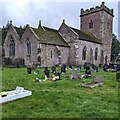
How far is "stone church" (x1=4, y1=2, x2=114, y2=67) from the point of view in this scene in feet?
105

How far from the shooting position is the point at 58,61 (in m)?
33.8

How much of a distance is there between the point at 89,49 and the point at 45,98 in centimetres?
→ 3105

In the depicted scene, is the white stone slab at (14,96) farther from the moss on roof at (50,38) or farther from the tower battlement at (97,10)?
the tower battlement at (97,10)

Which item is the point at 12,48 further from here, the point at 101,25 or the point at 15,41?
the point at 101,25

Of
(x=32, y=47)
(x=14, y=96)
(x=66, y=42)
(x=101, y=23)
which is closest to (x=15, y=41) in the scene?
(x=32, y=47)

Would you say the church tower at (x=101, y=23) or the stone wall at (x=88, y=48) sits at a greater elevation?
the church tower at (x=101, y=23)

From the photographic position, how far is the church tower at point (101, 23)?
41.7 meters

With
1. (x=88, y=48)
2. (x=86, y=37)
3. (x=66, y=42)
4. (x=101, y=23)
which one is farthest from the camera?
(x=101, y=23)

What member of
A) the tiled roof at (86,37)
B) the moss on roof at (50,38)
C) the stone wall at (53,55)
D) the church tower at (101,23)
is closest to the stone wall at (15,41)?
the moss on roof at (50,38)

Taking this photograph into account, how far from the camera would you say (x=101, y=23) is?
41.5 meters

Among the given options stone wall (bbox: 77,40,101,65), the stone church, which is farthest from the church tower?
stone wall (bbox: 77,40,101,65)

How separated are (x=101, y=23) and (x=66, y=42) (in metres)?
11.0

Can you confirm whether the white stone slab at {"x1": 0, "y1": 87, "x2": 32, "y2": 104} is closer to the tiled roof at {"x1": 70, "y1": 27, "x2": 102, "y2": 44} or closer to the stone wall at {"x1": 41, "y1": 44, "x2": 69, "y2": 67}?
the stone wall at {"x1": 41, "y1": 44, "x2": 69, "y2": 67}

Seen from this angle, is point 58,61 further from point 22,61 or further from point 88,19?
point 88,19
